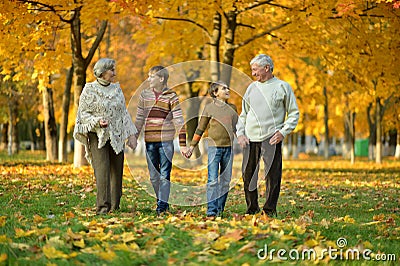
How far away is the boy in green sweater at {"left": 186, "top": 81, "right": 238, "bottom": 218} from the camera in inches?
333

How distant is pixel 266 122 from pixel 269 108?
0.58ft

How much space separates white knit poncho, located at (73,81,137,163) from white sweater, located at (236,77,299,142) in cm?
156

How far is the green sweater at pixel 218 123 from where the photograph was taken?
8.46m

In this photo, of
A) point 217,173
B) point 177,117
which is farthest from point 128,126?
point 217,173

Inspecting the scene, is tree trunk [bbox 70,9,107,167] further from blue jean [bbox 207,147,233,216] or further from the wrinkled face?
blue jean [bbox 207,147,233,216]

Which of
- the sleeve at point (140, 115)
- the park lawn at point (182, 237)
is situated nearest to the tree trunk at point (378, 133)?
the park lawn at point (182, 237)

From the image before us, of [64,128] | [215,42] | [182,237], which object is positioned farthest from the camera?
[64,128]

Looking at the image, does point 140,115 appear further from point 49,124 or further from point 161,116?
point 49,124

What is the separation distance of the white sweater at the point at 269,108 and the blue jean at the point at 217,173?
1.11ft

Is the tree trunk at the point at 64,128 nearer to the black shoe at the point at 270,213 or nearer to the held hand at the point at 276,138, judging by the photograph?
the black shoe at the point at 270,213

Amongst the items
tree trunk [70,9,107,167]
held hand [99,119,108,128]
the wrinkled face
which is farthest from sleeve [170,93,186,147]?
tree trunk [70,9,107,167]

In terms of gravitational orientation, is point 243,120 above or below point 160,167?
above

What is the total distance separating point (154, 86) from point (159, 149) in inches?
32.6

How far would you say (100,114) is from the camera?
8453 mm
